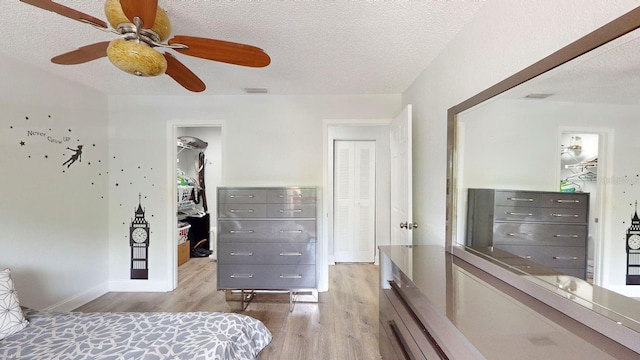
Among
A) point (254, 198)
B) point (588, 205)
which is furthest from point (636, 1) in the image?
point (254, 198)

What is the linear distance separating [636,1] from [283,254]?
268 centimetres

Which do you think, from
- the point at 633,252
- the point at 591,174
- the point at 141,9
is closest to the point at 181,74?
the point at 141,9

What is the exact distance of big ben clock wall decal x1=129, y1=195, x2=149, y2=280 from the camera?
10.4ft

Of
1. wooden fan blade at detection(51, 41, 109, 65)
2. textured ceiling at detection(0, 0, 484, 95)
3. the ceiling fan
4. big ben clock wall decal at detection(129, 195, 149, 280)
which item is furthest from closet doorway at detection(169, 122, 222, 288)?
the ceiling fan

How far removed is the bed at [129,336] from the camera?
1258mm

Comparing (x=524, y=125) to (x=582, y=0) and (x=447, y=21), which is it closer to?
(x=582, y=0)

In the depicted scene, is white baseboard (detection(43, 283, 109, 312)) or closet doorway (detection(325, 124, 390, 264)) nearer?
white baseboard (detection(43, 283, 109, 312))

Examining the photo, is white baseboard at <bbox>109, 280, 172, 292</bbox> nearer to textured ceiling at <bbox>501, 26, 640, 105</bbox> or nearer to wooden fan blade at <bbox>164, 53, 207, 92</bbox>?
wooden fan blade at <bbox>164, 53, 207, 92</bbox>

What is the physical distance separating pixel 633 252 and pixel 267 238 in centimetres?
246

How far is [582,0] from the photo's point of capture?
0.94m

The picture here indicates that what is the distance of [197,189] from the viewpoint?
470cm

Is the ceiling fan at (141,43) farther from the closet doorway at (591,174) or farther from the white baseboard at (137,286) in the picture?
the white baseboard at (137,286)

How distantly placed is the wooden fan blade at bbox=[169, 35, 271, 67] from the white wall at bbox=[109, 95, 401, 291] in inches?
67.0

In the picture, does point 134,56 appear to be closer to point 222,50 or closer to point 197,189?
point 222,50
